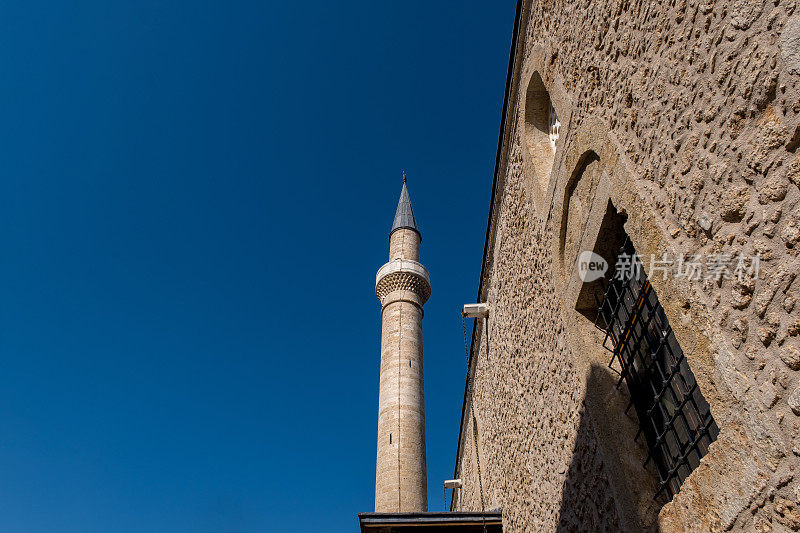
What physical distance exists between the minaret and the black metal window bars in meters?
8.39

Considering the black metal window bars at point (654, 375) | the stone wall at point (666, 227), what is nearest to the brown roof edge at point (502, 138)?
the stone wall at point (666, 227)

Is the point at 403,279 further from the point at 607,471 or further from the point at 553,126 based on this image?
the point at 607,471

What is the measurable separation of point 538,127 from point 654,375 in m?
2.36

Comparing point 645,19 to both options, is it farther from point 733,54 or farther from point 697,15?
point 733,54

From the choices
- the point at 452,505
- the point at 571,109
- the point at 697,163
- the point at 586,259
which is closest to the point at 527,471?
the point at 586,259

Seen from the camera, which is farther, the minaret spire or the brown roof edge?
the minaret spire

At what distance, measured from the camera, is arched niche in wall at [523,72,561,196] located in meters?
4.46

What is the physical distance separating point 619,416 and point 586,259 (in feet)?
3.15

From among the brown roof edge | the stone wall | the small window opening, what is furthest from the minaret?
the small window opening

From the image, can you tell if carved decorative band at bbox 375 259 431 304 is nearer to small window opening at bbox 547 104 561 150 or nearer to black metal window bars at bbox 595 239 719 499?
small window opening at bbox 547 104 561 150

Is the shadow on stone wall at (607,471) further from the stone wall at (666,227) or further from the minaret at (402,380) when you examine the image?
the minaret at (402,380)

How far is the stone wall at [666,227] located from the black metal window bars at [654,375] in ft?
0.34

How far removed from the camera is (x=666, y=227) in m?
2.31

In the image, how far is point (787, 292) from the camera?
5.41 ft
